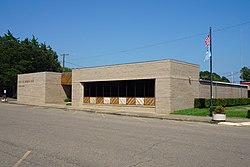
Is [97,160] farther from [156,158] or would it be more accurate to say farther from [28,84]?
[28,84]

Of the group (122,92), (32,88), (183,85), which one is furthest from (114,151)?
(32,88)

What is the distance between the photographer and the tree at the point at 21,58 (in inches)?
2397

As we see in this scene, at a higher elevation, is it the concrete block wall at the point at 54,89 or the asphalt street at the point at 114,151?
the concrete block wall at the point at 54,89

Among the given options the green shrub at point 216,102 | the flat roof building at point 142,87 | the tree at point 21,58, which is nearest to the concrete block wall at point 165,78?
the flat roof building at point 142,87

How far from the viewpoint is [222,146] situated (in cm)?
993

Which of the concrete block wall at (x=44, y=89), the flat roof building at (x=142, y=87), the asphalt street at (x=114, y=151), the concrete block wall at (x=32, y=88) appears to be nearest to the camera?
the asphalt street at (x=114, y=151)

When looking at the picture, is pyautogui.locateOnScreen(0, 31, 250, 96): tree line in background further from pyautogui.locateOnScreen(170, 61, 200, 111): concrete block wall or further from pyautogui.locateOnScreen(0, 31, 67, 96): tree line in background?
pyautogui.locateOnScreen(170, 61, 200, 111): concrete block wall

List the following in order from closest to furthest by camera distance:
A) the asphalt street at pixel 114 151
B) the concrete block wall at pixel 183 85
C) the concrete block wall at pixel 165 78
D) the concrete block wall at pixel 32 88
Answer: the asphalt street at pixel 114 151
the concrete block wall at pixel 165 78
the concrete block wall at pixel 183 85
the concrete block wall at pixel 32 88

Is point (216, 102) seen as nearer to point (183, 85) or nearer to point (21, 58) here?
point (183, 85)

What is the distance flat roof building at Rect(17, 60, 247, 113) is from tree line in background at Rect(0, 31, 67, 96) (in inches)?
1113

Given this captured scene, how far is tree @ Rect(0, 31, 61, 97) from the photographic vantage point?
60878 millimetres

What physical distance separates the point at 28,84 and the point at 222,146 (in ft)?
138

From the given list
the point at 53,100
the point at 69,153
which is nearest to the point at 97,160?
the point at 69,153

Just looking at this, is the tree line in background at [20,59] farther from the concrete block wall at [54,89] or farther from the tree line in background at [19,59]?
the concrete block wall at [54,89]
